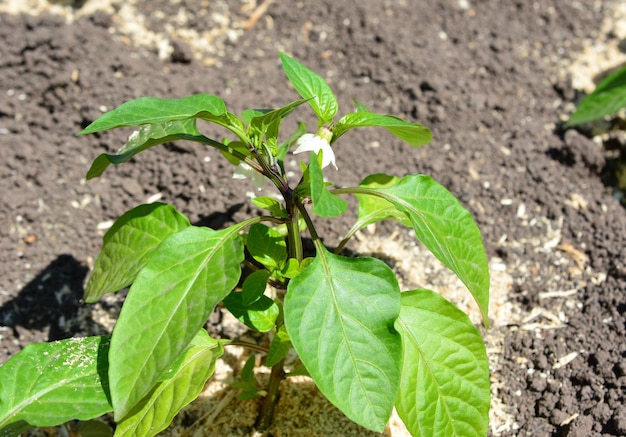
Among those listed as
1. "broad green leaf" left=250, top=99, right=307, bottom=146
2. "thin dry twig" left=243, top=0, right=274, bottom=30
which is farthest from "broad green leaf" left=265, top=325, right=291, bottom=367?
"thin dry twig" left=243, top=0, right=274, bottom=30

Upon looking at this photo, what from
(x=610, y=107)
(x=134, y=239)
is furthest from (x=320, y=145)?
(x=610, y=107)

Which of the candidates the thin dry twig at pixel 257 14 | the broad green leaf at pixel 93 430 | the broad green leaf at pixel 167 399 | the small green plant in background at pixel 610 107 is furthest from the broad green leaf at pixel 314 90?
the thin dry twig at pixel 257 14

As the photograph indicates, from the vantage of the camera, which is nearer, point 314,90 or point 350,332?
point 350,332

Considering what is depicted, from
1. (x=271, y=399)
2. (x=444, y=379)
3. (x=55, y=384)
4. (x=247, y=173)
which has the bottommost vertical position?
(x=271, y=399)

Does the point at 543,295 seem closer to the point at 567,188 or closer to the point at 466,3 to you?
the point at 567,188

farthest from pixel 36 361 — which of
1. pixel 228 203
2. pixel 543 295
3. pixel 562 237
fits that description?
pixel 562 237

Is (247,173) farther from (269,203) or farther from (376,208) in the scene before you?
(376,208)
